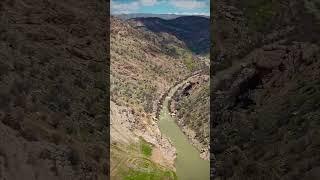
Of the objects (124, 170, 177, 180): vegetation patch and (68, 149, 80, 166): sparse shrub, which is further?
(124, 170, 177, 180): vegetation patch

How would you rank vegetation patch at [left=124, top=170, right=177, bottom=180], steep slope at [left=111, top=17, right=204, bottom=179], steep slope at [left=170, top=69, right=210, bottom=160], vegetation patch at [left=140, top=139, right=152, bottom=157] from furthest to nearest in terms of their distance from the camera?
steep slope at [left=170, top=69, right=210, bottom=160], vegetation patch at [left=140, top=139, right=152, bottom=157], steep slope at [left=111, top=17, right=204, bottom=179], vegetation patch at [left=124, top=170, right=177, bottom=180]

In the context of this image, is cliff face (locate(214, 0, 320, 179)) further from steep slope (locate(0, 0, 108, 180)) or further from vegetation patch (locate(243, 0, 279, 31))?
steep slope (locate(0, 0, 108, 180))

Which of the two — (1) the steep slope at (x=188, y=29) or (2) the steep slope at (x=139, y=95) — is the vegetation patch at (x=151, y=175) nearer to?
(2) the steep slope at (x=139, y=95)

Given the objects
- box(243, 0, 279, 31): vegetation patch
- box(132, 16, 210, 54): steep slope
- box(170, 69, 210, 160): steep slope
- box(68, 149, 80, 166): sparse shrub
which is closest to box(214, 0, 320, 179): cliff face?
box(243, 0, 279, 31): vegetation patch

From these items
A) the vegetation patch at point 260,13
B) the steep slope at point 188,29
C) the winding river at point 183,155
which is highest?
the vegetation patch at point 260,13

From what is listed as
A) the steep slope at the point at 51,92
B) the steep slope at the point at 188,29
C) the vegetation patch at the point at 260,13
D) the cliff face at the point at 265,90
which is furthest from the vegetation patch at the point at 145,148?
the steep slope at the point at 188,29

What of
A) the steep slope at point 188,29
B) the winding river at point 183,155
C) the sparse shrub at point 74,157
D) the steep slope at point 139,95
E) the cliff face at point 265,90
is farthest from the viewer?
the steep slope at point 188,29
